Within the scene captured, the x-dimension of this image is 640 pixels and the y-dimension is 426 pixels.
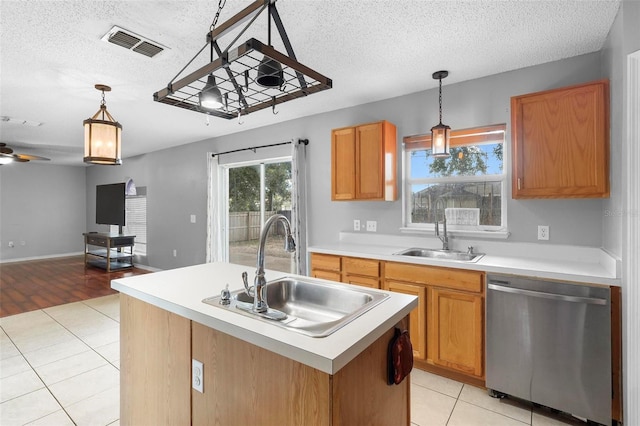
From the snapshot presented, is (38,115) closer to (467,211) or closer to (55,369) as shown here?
(55,369)

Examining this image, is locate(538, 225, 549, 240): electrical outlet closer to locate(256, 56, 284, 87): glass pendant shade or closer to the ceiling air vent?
locate(256, 56, 284, 87): glass pendant shade

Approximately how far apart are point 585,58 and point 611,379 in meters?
2.31

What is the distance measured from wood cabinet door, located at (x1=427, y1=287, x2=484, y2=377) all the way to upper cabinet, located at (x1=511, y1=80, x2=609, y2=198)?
947 millimetres

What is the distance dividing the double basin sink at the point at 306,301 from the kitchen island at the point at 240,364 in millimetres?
56

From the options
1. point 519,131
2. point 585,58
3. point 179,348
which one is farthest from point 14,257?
point 585,58

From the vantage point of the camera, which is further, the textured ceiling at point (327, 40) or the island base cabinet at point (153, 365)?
the textured ceiling at point (327, 40)

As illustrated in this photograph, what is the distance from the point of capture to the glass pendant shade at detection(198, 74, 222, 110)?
1277 millimetres

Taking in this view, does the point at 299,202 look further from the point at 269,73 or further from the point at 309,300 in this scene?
the point at 269,73

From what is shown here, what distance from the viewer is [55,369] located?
2.67 metres

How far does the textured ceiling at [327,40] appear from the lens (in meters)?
1.87

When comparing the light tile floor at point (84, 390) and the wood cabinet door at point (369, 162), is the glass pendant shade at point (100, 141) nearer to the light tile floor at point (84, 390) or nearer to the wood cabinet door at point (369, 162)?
the light tile floor at point (84, 390)

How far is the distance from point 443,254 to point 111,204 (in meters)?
7.36

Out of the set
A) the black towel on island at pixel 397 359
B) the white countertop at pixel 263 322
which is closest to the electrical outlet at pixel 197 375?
the white countertop at pixel 263 322

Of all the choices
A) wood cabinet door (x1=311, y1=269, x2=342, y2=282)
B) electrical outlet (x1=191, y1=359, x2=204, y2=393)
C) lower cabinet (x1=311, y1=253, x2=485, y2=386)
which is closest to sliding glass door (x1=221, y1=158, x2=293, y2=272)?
wood cabinet door (x1=311, y1=269, x2=342, y2=282)
